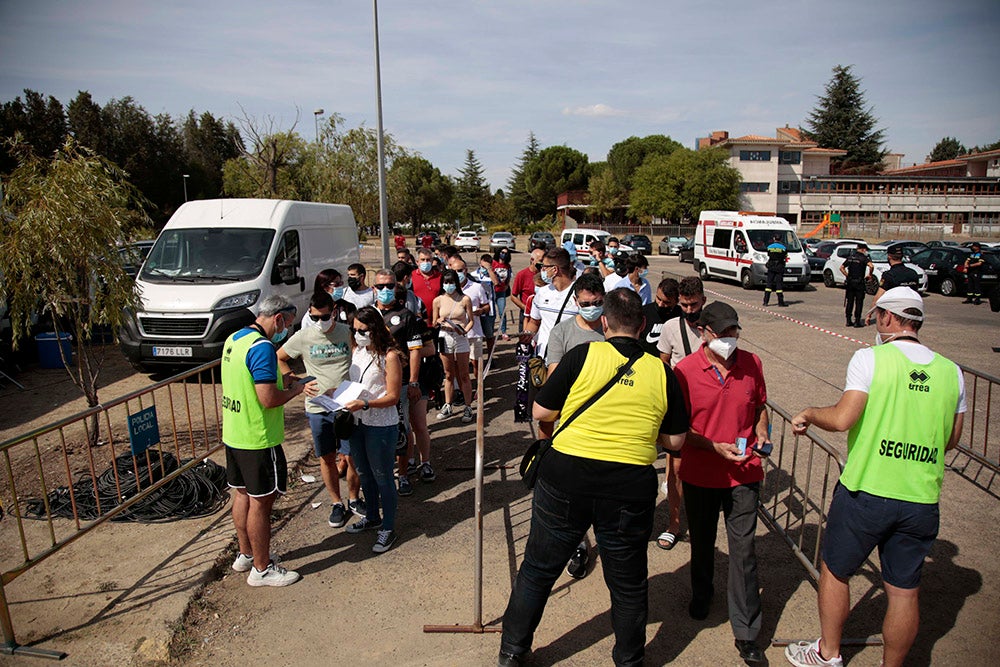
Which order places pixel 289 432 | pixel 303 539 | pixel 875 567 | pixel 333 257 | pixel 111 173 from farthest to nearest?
1. pixel 333 257
2. pixel 289 432
3. pixel 111 173
4. pixel 303 539
5. pixel 875 567

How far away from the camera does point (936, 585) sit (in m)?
4.15

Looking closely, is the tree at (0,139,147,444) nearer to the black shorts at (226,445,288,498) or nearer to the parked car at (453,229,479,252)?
the black shorts at (226,445,288,498)

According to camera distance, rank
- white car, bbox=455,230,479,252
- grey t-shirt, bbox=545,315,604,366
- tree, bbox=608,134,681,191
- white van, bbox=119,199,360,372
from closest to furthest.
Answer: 1. grey t-shirt, bbox=545,315,604,366
2. white van, bbox=119,199,360,372
3. white car, bbox=455,230,479,252
4. tree, bbox=608,134,681,191

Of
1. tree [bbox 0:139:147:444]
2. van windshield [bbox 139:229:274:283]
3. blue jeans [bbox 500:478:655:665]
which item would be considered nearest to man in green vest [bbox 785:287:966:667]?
blue jeans [bbox 500:478:655:665]

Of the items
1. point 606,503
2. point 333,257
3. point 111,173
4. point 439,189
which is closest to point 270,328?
point 606,503

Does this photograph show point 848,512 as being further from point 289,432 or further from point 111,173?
point 111,173

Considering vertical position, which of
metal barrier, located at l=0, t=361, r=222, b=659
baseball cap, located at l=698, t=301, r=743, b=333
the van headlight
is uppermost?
baseball cap, located at l=698, t=301, r=743, b=333

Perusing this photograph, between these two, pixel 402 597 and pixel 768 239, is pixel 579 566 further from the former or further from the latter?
pixel 768 239

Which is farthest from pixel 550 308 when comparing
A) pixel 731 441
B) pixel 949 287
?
pixel 949 287

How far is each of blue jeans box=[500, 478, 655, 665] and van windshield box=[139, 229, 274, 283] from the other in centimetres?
796

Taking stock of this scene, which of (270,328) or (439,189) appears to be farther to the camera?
(439,189)

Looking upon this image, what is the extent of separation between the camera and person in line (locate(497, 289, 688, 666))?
296cm

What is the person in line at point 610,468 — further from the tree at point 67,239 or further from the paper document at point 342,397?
the tree at point 67,239

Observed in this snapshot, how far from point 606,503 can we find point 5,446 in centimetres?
340
